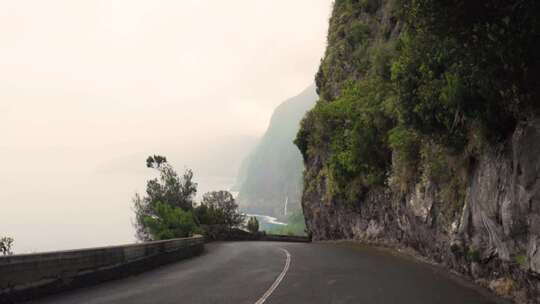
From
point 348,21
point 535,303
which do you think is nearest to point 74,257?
point 535,303

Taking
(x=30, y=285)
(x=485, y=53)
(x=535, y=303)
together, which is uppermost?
(x=485, y=53)

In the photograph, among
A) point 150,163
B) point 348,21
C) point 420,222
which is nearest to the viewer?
point 420,222

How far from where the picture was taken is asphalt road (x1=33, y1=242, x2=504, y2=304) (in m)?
8.32

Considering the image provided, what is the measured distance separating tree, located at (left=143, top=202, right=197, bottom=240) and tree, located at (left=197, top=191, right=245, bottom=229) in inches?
695

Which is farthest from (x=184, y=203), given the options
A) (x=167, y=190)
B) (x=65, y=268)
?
(x=65, y=268)

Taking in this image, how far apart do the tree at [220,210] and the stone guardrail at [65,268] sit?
34120 mm

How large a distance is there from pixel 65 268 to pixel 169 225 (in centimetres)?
1917

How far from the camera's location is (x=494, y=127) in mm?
9297

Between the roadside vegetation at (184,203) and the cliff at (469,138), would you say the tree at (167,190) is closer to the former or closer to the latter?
the roadside vegetation at (184,203)

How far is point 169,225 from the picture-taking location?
94.0 ft

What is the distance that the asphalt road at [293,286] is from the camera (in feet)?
27.3

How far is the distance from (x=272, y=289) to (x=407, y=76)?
715 cm

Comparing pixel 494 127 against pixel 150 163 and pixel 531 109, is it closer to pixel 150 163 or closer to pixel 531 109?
pixel 531 109

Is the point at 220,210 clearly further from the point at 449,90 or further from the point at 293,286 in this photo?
the point at 449,90
